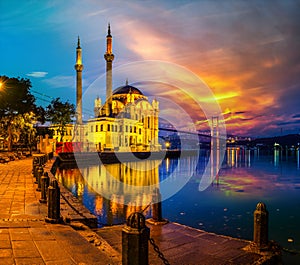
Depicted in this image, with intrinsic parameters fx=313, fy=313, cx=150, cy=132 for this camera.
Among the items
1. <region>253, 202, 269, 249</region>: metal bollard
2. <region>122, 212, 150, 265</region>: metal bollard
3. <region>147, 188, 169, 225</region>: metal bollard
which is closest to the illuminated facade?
<region>147, 188, 169, 225</region>: metal bollard

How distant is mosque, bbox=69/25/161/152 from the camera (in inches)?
2997

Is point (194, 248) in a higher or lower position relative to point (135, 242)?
lower

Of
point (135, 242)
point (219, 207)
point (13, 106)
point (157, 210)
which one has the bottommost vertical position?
point (219, 207)

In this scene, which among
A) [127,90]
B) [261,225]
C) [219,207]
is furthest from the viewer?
[127,90]

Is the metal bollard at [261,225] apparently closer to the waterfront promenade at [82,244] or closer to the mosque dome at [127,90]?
the waterfront promenade at [82,244]

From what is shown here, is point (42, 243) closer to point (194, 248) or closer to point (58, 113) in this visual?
point (194, 248)

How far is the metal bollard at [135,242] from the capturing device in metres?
3.85

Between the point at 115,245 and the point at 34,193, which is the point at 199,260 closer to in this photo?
the point at 115,245

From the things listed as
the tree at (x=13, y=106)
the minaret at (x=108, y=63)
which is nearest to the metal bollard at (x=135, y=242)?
the tree at (x=13, y=106)

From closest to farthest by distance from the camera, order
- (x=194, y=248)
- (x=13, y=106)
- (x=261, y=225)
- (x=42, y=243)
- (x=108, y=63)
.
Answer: (x=42, y=243) < (x=261, y=225) < (x=194, y=248) < (x=13, y=106) < (x=108, y=63)

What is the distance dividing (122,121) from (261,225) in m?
77.6

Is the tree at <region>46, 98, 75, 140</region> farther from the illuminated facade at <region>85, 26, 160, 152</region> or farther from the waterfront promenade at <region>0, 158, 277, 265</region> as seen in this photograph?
the waterfront promenade at <region>0, 158, 277, 265</region>

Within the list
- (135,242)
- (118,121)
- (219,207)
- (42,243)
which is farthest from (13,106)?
(118,121)

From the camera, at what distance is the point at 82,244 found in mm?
5934
